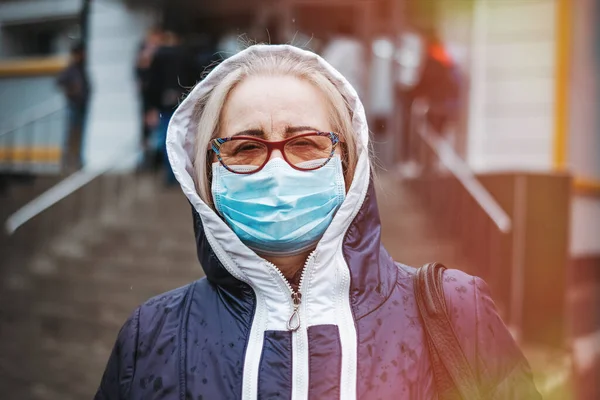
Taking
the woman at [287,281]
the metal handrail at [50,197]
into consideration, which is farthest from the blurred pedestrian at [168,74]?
the woman at [287,281]

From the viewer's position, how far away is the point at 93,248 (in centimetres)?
709

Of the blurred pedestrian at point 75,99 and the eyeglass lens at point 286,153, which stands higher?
the blurred pedestrian at point 75,99

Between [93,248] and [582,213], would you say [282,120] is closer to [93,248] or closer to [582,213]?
[93,248]

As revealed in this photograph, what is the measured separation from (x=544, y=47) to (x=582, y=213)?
7.48 feet

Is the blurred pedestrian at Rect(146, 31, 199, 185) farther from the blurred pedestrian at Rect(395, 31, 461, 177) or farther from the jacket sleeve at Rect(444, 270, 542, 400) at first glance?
the jacket sleeve at Rect(444, 270, 542, 400)

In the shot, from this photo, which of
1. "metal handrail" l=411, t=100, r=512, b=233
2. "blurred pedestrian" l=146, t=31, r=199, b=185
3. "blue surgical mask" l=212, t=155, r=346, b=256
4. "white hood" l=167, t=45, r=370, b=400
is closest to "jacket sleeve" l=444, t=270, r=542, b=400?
"white hood" l=167, t=45, r=370, b=400

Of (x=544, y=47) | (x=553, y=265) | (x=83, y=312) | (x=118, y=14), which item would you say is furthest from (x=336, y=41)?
(x=118, y=14)

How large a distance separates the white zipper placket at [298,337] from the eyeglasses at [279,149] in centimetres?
26

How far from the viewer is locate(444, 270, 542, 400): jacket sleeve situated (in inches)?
57.8

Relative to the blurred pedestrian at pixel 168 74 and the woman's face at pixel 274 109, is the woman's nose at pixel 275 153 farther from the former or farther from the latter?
the blurred pedestrian at pixel 168 74

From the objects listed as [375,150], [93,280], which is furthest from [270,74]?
[93,280]

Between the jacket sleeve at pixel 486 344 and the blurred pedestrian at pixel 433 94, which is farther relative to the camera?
the blurred pedestrian at pixel 433 94

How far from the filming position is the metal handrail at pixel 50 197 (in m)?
7.30

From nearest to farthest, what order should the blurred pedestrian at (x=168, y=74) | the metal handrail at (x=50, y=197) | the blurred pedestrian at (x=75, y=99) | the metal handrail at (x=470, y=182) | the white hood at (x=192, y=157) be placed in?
the white hood at (x=192, y=157) < the metal handrail at (x=470, y=182) < the metal handrail at (x=50, y=197) < the blurred pedestrian at (x=168, y=74) < the blurred pedestrian at (x=75, y=99)
